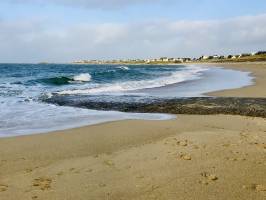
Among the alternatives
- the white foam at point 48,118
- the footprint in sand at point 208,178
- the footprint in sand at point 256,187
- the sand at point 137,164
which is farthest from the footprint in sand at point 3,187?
the white foam at point 48,118

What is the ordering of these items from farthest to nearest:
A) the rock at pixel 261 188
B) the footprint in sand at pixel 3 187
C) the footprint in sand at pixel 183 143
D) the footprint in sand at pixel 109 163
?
the footprint in sand at pixel 183 143
the footprint in sand at pixel 109 163
the footprint in sand at pixel 3 187
the rock at pixel 261 188

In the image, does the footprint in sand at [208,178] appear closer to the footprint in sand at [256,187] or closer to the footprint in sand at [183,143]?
the footprint in sand at [256,187]

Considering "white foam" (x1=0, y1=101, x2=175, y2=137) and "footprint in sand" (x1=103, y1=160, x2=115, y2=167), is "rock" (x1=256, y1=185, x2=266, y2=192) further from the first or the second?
"white foam" (x1=0, y1=101, x2=175, y2=137)

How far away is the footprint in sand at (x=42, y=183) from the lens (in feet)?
16.6

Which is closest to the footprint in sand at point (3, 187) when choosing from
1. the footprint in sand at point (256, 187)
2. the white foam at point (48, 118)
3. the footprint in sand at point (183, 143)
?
the footprint in sand at point (256, 187)

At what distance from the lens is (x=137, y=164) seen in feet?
20.0

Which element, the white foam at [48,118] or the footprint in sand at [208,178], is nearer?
the footprint in sand at [208,178]

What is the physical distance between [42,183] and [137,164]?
1.47m

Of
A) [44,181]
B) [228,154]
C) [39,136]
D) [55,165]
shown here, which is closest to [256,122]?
[228,154]

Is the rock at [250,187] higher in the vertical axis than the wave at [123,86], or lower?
higher

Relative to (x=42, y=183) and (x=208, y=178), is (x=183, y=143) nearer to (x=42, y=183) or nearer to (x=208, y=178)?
(x=208, y=178)

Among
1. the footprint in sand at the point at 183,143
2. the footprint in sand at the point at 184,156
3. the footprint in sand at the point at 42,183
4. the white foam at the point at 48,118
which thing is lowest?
the white foam at the point at 48,118

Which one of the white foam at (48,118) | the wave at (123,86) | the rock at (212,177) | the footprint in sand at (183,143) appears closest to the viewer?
the rock at (212,177)

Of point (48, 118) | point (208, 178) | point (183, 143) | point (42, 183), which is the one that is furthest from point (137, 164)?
point (48, 118)
